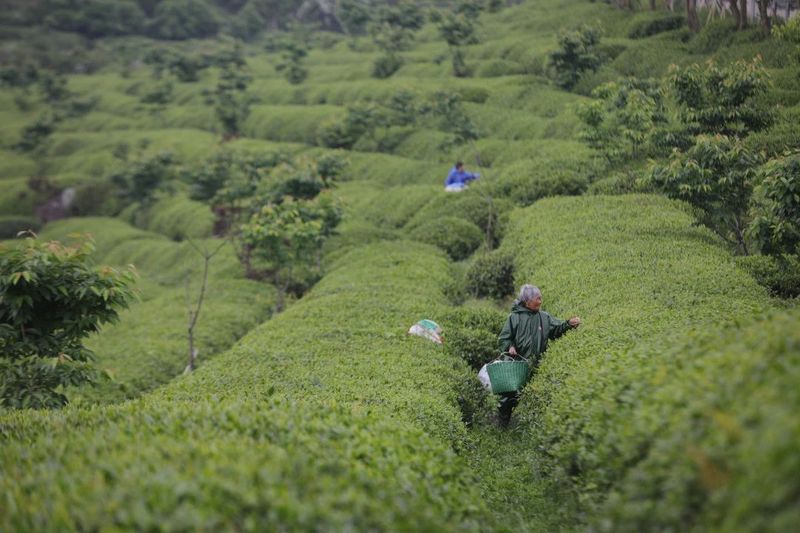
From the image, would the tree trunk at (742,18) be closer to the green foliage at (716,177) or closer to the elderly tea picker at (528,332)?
→ the green foliage at (716,177)

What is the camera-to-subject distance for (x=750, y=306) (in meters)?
9.89

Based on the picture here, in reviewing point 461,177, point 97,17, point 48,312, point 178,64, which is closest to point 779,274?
point 48,312

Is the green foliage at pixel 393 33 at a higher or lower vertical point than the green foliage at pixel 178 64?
higher

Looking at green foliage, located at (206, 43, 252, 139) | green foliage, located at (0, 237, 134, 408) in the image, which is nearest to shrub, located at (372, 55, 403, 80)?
green foliage, located at (206, 43, 252, 139)

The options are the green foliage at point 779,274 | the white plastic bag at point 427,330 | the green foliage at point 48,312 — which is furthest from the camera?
the white plastic bag at point 427,330

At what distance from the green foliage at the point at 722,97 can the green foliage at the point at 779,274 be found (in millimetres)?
5549

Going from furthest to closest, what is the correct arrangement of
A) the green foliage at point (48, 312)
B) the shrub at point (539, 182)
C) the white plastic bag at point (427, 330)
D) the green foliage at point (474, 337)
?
the shrub at point (539, 182) → the green foliage at point (474, 337) → the white plastic bag at point (427, 330) → the green foliage at point (48, 312)

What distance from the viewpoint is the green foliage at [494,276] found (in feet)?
58.3

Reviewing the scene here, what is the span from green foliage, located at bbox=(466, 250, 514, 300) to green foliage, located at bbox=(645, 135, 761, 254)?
4.51 meters

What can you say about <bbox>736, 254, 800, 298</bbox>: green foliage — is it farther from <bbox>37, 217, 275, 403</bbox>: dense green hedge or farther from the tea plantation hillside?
<bbox>37, 217, 275, 403</bbox>: dense green hedge

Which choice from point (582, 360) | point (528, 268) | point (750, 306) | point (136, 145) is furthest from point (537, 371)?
point (136, 145)

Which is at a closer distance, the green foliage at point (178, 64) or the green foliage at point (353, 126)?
the green foliage at point (353, 126)

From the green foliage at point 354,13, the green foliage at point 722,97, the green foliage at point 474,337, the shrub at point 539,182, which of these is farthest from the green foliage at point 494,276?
the green foliage at point 354,13

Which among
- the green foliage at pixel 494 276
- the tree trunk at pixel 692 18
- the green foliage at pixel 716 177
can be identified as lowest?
the green foliage at pixel 494 276
